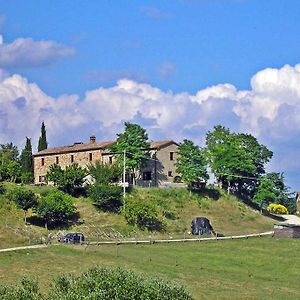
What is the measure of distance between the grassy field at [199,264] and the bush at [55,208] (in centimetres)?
1350

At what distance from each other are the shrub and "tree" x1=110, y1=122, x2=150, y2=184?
66.3 metres

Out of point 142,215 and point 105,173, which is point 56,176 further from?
point 142,215

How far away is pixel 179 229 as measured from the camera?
97562mm

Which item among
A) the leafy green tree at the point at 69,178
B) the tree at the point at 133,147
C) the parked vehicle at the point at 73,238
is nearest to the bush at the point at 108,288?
the parked vehicle at the point at 73,238

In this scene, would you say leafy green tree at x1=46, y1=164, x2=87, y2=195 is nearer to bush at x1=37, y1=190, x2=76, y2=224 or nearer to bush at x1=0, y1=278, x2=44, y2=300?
bush at x1=37, y1=190, x2=76, y2=224

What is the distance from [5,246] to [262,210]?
167ft

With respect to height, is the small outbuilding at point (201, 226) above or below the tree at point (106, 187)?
below

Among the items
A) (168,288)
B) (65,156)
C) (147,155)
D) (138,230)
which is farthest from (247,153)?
(168,288)

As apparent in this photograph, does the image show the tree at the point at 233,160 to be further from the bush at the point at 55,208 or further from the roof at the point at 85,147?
the bush at the point at 55,208

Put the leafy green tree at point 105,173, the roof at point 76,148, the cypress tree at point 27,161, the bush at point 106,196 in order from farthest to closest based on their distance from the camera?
the cypress tree at point 27,161 → the roof at point 76,148 → the leafy green tree at point 105,173 → the bush at point 106,196

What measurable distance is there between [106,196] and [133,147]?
15616 millimetres

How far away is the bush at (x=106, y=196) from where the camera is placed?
322ft

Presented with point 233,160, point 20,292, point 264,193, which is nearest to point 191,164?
point 233,160

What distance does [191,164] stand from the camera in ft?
370
